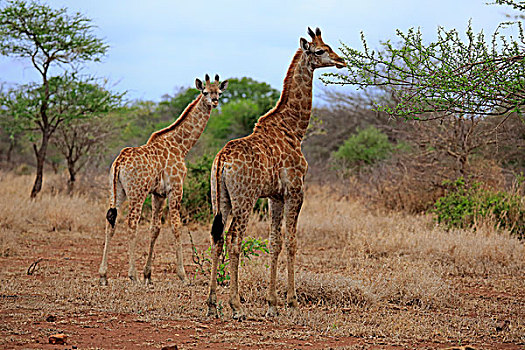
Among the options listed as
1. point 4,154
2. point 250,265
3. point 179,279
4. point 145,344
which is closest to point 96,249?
point 179,279

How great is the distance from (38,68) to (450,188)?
11.2 meters

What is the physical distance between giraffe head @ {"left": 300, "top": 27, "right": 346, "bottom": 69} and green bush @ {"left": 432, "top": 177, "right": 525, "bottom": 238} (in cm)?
562

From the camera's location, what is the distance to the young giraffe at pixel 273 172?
5430 mm

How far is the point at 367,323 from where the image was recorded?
559 centimetres

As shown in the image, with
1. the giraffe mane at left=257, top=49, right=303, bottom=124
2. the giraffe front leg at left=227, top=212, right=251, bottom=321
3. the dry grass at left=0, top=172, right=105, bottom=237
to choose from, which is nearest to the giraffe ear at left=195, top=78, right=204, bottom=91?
the giraffe mane at left=257, top=49, right=303, bottom=124

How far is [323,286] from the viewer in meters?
6.51

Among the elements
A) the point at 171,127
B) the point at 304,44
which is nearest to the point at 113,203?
the point at 171,127

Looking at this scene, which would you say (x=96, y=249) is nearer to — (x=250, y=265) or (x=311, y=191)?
(x=250, y=265)

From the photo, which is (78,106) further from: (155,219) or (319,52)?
(319,52)

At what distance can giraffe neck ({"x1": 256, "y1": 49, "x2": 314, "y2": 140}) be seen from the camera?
20.5 feet

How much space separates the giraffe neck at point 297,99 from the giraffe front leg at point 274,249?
880 millimetres

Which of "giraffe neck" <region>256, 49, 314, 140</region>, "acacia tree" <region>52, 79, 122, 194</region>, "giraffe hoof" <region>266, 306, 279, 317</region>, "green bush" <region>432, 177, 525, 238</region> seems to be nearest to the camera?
"giraffe hoof" <region>266, 306, 279, 317</region>

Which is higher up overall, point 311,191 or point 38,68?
point 38,68

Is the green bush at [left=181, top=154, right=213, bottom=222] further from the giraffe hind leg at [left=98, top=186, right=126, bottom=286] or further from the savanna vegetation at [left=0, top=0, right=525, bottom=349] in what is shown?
the giraffe hind leg at [left=98, top=186, right=126, bottom=286]
